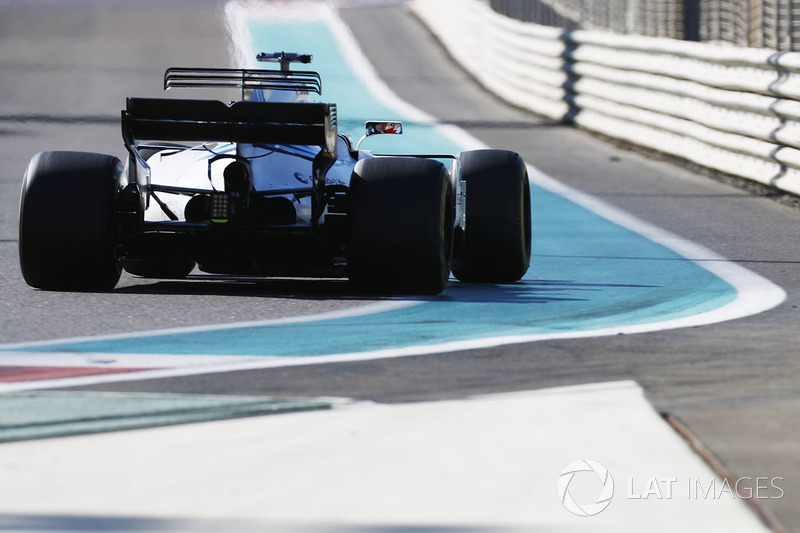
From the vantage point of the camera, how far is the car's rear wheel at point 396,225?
7.59m

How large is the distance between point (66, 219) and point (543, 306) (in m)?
2.34

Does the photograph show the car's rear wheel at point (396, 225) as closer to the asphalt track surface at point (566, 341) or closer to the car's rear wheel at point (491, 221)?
the asphalt track surface at point (566, 341)

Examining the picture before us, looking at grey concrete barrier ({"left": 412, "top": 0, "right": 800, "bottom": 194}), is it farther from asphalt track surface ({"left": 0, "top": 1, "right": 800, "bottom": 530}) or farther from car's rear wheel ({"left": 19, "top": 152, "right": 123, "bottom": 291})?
car's rear wheel ({"left": 19, "top": 152, "right": 123, "bottom": 291})

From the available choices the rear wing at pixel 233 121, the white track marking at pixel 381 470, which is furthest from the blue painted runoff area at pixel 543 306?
the white track marking at pixel 381 470

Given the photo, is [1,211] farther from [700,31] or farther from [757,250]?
[700,31]

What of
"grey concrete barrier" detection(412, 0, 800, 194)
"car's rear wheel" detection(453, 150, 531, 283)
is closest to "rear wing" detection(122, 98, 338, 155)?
"car's rear wheel" detection(453, 150, 531, 283)

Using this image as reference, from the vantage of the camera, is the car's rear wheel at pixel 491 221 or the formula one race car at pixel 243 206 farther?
the car's rear wheel at pixel 491 221

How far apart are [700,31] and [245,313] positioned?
14302 millimetres

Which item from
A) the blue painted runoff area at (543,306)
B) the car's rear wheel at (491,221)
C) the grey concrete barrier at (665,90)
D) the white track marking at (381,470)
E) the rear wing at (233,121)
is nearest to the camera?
the white track marking at (381,470)

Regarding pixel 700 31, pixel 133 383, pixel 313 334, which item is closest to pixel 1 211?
pixel 313 334

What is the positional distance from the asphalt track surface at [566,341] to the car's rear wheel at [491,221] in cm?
75

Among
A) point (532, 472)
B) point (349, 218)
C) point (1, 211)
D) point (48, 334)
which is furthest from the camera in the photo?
point (1, 211)

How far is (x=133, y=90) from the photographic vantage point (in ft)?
82.0

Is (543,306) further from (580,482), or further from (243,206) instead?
(580,482)
